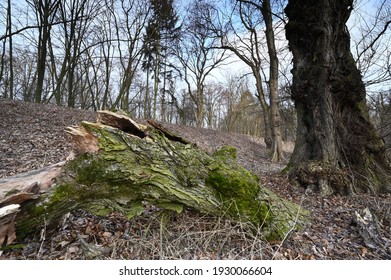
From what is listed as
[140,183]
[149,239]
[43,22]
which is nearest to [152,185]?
[140,183]

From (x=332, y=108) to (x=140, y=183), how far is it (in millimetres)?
3890

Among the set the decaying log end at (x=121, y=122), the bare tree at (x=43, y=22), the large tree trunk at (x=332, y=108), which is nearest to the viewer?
the decaying log end at (x=121, y=122)

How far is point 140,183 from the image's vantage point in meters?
1.84

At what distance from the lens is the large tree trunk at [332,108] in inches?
148

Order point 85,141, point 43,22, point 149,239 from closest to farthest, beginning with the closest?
1. point 85,141
2. point 149,239
3. point 43,22

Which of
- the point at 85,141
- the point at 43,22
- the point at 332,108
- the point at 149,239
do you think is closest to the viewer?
the point at 85,141

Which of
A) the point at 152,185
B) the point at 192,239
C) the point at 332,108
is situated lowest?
the point at 192,239

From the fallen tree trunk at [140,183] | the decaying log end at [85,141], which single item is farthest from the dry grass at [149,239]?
the decaying log end at [85,141]

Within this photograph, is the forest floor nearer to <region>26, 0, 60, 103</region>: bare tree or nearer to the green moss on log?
the green moss on log

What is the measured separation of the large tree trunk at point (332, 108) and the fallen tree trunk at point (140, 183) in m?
2.06

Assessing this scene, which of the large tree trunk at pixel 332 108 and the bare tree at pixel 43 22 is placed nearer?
the large tree trunk at pixel 332 108

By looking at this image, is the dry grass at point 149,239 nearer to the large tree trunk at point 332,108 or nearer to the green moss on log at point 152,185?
the green moss on log at point 152,185

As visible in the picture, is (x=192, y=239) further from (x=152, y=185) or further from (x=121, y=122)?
(x=121, y=122)

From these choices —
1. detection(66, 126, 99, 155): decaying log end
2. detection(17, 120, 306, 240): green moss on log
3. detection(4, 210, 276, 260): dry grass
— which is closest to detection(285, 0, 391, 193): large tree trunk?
detection(17, 120, 306, 240): green moss on log
